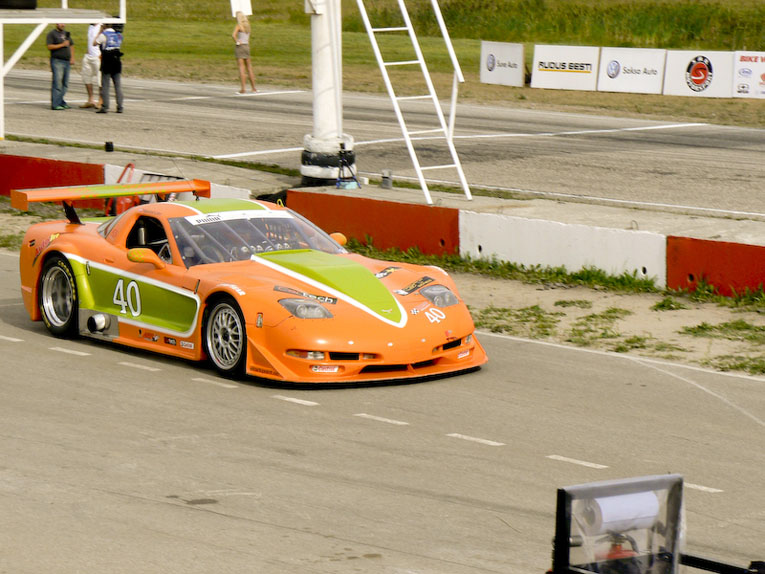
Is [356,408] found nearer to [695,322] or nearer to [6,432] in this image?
[6,432]

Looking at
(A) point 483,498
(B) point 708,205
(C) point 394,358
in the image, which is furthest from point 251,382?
(B) point 708,205

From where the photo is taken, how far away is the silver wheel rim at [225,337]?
9.67 meters

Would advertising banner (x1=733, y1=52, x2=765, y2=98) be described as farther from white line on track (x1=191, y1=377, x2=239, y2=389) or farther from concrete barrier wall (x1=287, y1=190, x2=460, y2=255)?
white line on track (x1=191, y1=377, x2=239, y2=389)

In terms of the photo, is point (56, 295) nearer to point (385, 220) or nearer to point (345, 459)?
point (345, 459)

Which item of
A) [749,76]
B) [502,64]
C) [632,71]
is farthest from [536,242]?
[502,64]

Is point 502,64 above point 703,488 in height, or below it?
→ above

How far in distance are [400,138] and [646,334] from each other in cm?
1444

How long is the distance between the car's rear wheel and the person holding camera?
1812 centimetres

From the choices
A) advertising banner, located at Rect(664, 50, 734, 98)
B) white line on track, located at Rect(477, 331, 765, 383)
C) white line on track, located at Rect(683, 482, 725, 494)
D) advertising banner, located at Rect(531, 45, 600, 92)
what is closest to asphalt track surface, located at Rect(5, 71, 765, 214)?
advertising banner, located at Rect(664, 50, 734, 98)

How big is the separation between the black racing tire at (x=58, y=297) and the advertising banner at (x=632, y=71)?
27963 mm

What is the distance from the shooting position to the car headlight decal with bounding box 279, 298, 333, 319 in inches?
373

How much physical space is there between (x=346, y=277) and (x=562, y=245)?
4257 mm

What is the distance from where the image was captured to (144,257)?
33.8 ft

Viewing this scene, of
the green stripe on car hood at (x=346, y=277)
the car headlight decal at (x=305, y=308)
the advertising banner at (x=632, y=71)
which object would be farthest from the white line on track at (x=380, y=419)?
the advertising banner at (x=632, y=71)
